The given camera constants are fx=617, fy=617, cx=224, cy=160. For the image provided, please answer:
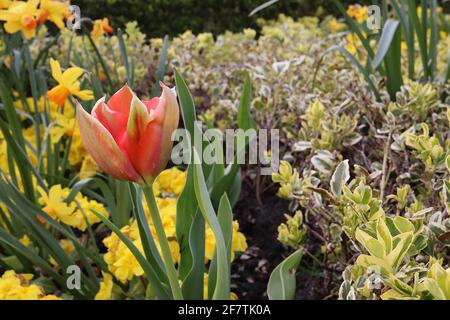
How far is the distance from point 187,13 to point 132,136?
16.5 feet

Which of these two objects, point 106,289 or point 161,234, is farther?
point 106,289

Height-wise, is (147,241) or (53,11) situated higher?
(53,11)

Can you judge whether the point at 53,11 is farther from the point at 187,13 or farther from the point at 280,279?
the point at 187,13

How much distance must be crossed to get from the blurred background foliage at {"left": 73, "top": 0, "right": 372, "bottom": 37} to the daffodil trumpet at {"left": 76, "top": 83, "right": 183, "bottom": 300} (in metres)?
4.78

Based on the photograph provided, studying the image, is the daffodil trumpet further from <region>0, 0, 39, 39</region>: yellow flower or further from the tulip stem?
<region>0, 0, 39, 39</region>: yellow flower

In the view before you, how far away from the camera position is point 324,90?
1.89 metres

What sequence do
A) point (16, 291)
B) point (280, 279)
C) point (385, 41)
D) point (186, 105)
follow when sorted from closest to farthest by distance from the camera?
point (280, 279)
point (186, 105)
point (16, 291)
point (385, 41)

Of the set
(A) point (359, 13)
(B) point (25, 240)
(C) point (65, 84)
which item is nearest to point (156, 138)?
(C) point (65, 84)

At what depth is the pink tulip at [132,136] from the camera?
27.9 inches

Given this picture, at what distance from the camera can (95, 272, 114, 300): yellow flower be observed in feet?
4.33

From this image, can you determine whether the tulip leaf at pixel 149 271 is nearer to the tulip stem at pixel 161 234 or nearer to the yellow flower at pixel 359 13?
the tulip stem at pixel 161 234

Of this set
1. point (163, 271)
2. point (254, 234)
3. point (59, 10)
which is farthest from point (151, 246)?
point (59, 10)

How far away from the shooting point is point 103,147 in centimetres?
71

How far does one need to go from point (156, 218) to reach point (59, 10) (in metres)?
1.15
